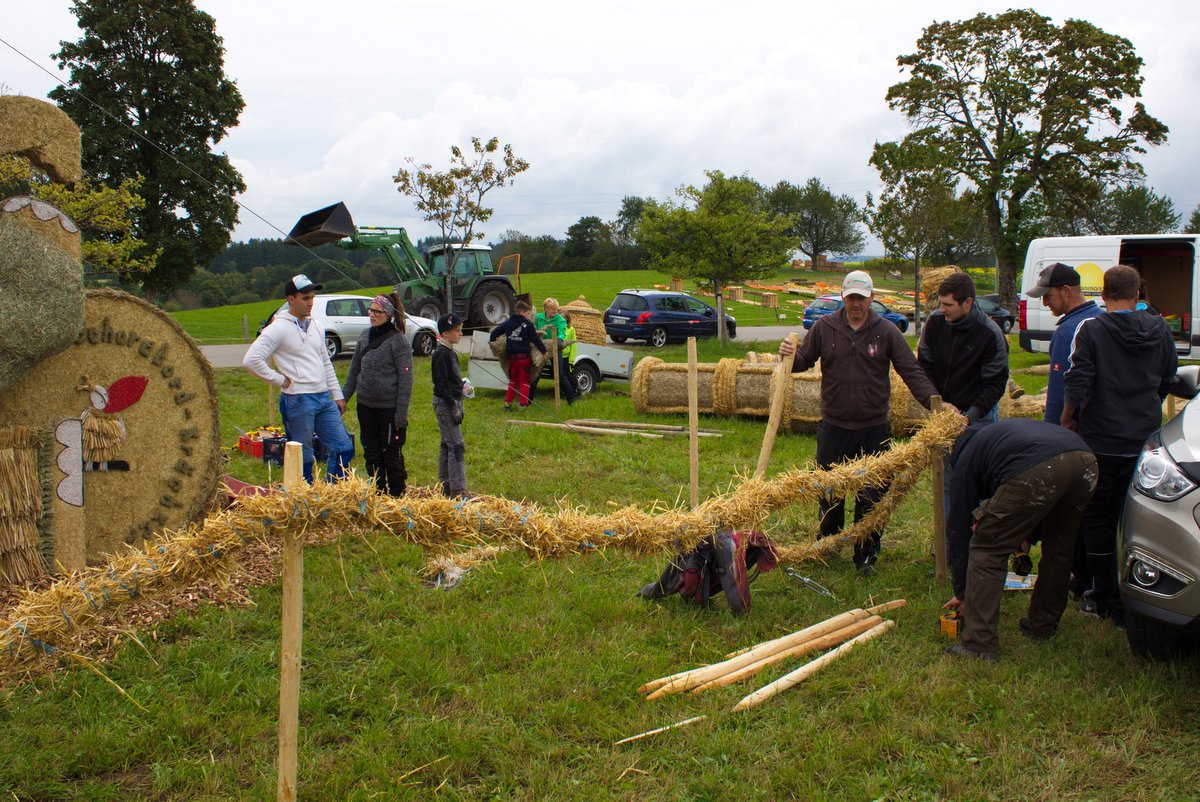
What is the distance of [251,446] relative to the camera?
9203 millimetres

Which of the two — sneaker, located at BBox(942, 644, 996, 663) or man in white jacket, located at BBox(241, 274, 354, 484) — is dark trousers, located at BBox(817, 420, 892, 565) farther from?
man in white jacket, located at BBox(241, 274, 354, 484)

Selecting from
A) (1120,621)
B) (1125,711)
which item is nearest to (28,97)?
(1125,711)

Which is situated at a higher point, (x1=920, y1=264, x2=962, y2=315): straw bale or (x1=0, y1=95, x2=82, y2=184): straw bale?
(x1=0, y1=95, x2=82, y2=184): straw bale

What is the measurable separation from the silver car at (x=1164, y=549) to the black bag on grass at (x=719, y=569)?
1.80 metres

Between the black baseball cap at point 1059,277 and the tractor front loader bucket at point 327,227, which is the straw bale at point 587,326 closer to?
the tractor front loader bucket at point 327,227

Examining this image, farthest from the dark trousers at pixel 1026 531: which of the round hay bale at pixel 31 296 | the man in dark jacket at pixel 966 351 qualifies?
the round hay bale at pixel 31 296

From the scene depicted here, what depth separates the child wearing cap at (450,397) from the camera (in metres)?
7.18

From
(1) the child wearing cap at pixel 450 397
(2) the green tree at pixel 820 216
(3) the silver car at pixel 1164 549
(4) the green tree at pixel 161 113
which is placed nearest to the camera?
(3) the silver car at pixel 1164 549

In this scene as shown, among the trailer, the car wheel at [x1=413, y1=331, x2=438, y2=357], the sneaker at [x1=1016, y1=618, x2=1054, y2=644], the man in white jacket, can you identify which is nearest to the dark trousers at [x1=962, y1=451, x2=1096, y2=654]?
the sneaker at [x1=1016, y1=618, x2=1054, y2=644]

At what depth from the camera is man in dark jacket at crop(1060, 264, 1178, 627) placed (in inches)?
176

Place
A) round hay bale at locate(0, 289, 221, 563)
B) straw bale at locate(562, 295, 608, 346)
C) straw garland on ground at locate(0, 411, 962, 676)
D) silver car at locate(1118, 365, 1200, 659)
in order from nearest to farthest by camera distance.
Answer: straw garland on ground at locate(0, 411, 962, 676), silver car at locate(1118, 365, 1200, 659), round hay bale at locate(0, 289, 221, 563), straw bale at locate(562, 295, 608, 346)

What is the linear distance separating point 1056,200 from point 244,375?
31.9m

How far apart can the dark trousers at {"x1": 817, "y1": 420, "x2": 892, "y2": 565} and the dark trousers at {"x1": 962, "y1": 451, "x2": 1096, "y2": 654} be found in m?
1.18

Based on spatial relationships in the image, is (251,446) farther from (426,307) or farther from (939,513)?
(426,307)
